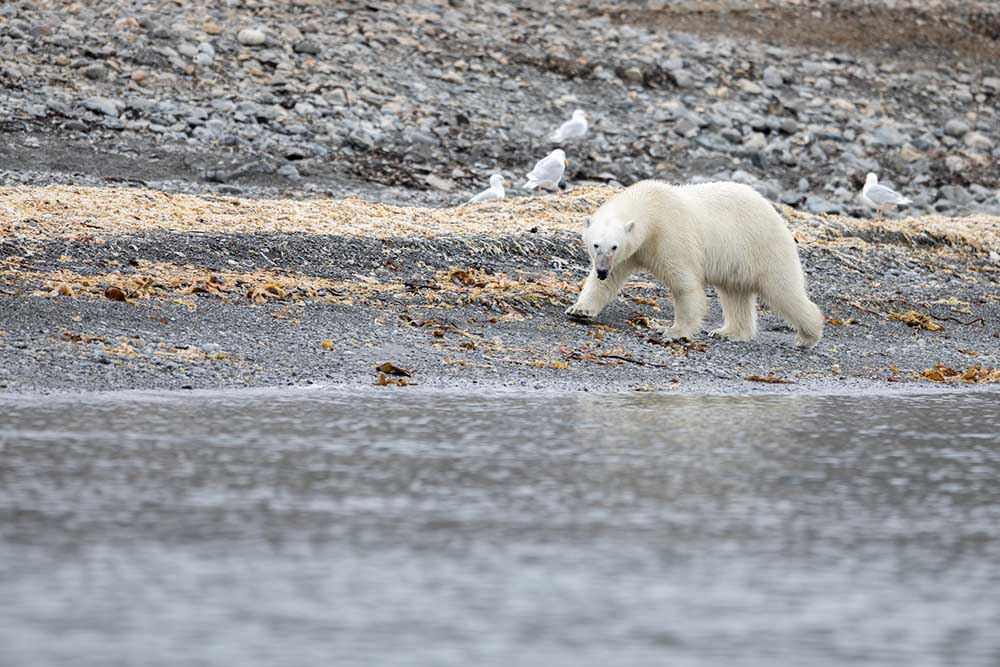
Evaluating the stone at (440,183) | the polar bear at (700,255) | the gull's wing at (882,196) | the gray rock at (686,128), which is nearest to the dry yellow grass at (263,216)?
the polar bear at (700,255)

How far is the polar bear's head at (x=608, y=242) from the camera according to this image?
30.2ft

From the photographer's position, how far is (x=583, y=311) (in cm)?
953

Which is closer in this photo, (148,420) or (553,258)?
(148,420)

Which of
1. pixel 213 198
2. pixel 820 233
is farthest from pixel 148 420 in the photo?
pixel 820 233

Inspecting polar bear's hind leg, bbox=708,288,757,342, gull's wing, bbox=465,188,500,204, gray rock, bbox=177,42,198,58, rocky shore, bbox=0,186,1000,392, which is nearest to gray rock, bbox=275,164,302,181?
gull's wing, bbox=465,188,500,204

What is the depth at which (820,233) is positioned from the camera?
13.6 m

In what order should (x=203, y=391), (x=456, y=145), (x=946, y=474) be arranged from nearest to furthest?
(x=946, y=474) → (x=203, y=391) → (x=456, y=145)

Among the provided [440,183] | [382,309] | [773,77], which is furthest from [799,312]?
[773,77]

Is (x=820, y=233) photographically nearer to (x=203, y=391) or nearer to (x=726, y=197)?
(x=726, y=197)

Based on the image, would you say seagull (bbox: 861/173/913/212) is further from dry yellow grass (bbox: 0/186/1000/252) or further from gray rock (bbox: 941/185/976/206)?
gray rock (bbox: 941/185/976/206)

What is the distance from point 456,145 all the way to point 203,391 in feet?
40.7

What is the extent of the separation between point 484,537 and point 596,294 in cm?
536

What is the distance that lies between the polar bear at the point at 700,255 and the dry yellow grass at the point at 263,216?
2.04m

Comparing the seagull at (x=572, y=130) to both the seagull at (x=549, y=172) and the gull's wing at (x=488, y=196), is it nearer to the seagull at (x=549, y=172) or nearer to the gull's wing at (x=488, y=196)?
the seagull at (x=549, y=172)
